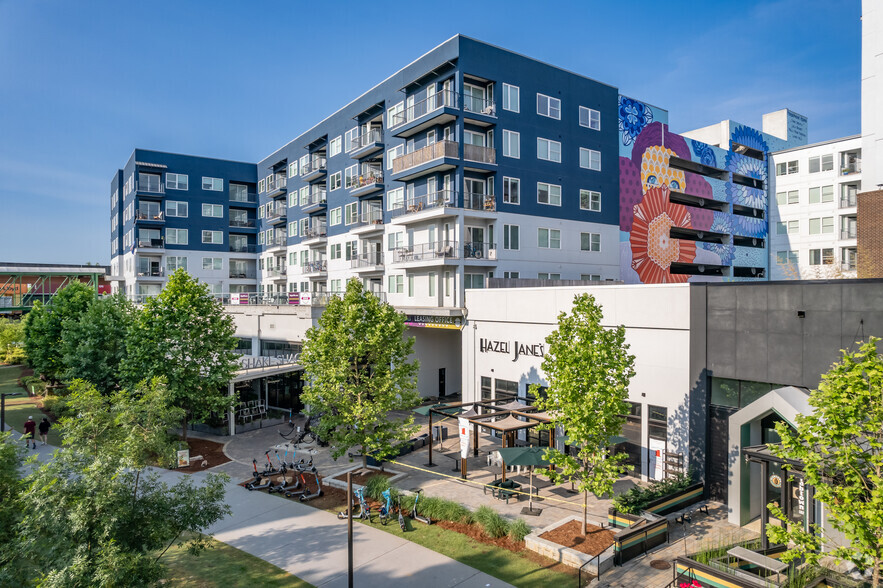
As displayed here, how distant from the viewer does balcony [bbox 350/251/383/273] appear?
4321 cm

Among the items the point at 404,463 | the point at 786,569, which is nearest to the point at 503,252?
the point at 404,463

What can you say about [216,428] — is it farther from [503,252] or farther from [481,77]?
[481,77]

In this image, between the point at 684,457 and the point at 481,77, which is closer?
the point at 684,457

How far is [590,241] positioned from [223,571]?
112 feet

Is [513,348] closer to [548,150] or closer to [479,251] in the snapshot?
[479,251]

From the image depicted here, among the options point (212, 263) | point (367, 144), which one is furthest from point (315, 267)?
point (212, 263)

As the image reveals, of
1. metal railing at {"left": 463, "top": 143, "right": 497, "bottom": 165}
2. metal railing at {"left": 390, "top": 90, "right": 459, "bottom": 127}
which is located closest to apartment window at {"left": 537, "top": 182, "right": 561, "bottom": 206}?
metal railing at {"left": 463, "top": 143, "right": 497, "bottom": 165}

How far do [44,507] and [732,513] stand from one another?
1893 cm

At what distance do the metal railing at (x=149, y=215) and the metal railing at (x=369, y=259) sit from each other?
107 ft

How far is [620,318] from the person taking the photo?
2264cm

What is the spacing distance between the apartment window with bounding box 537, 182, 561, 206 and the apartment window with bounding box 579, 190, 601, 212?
2.51 metres

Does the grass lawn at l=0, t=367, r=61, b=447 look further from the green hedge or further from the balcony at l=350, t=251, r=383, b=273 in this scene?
the green hedge

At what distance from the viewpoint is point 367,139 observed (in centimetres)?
4381

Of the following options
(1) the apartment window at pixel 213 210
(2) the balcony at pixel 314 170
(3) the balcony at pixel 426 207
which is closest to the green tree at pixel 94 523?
(3) the balcony at pixel 426 207
